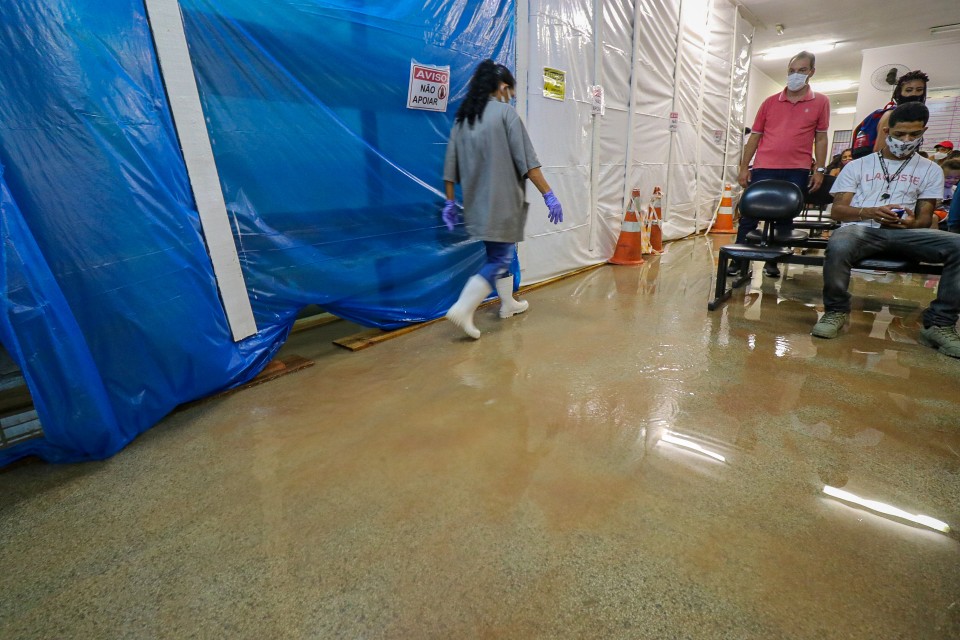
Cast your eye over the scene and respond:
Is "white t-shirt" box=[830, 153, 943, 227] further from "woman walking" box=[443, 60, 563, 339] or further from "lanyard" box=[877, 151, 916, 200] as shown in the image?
"woman walking" box=[443, 60, 563, 339]

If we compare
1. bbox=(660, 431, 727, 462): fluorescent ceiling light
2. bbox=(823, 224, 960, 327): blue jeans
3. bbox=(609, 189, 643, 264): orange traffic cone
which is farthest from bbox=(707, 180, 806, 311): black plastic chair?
bbox=(660, 431, 727, 462): fluorescent ceiling light

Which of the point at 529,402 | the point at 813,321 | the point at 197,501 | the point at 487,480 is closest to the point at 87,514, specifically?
the point at 197,501

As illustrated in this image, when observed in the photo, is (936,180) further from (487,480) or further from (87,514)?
(87,514)

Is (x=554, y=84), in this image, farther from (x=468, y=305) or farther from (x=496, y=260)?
(x=468, y=305)

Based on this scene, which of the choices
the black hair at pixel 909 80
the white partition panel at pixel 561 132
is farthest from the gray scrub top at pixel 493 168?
the black hair at pixel 909 80

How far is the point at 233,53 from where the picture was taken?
1.97 metres

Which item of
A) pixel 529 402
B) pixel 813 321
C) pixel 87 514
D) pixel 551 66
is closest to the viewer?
pixel 87 514

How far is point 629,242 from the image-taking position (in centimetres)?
464

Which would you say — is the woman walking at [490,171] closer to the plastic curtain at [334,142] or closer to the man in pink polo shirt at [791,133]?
the plastic curtain at [334,142]

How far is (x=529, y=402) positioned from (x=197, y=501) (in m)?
1.20

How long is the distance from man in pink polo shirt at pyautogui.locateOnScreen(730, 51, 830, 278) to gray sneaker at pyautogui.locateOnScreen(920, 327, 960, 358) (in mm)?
1164

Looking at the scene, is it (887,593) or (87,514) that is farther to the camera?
(87,514)

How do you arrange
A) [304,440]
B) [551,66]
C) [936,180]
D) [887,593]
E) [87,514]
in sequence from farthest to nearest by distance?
[551,66]
[936,180]
[304,440]
[87,514]
[887,593]

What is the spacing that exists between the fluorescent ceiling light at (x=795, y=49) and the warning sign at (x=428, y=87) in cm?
884
